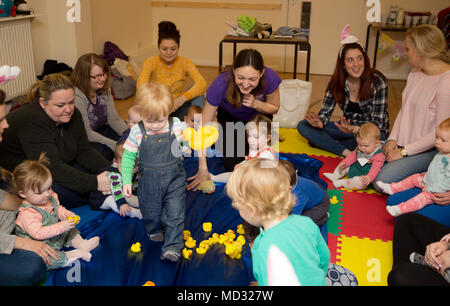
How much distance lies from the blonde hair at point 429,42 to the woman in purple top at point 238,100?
103 cm

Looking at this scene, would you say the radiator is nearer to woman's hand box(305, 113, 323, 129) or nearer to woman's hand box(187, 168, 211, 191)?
woman's hand box(187, 168, 211, 191)

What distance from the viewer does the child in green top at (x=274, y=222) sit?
152 centimetres

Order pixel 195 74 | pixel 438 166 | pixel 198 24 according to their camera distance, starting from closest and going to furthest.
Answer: pixel 438 166
pixel 195 74
pixel 198 24

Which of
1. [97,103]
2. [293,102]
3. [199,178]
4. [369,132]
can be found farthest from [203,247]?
[293,102]

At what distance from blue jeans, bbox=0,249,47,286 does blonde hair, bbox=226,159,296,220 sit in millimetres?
1199

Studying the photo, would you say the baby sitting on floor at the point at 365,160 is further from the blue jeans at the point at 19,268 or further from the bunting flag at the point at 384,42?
the bunting flag at the point at 384,42

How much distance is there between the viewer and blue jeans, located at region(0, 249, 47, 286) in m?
2.14

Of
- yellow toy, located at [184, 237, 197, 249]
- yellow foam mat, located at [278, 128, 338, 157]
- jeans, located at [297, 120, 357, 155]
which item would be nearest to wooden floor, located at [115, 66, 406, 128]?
yellow foam mat, located at [278, 128, 338, 157]

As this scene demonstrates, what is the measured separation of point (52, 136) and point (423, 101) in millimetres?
2625

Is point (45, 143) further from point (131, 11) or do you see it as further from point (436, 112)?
point (131, 11)
